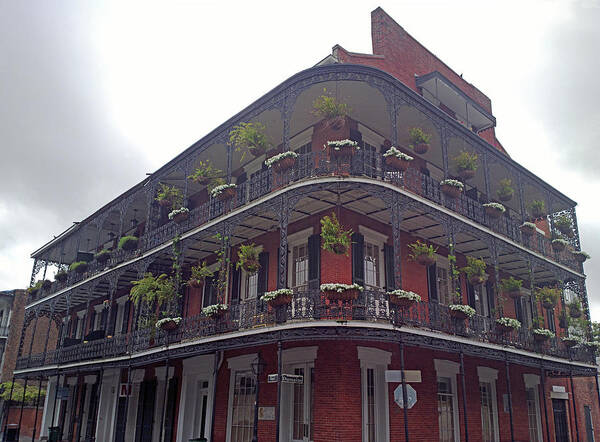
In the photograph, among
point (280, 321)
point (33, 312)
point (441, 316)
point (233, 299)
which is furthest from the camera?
point (33, 312)

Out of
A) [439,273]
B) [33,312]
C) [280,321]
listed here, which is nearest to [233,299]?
[280,321]

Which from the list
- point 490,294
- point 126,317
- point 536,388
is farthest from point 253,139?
point 536,388

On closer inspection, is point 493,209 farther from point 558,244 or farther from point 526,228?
point 558,244

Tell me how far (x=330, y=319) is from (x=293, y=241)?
13.1 feet

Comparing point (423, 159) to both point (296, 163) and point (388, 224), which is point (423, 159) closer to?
point (388, 224)

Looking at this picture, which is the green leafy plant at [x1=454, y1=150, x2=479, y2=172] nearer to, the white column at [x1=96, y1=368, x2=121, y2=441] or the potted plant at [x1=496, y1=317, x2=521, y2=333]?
the potted plant at [x1=496, y1=317, x2=521, y2=333]

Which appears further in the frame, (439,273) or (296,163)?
(439,273)

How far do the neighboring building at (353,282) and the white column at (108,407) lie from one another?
3.0 inches

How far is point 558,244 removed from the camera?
18.0 metres

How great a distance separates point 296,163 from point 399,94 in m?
3.17

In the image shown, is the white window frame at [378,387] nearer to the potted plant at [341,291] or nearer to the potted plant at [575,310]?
the potted plant at [341,291]

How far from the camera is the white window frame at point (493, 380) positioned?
15.9 m

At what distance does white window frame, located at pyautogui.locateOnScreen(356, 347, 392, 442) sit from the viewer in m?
12.5

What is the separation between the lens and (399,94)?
43.0 ft
